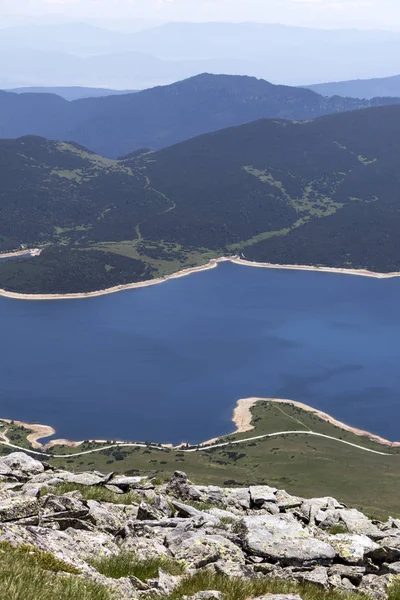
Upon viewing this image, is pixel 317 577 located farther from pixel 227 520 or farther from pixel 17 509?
pixel 17 509

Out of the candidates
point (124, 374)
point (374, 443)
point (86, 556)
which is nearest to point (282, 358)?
point (124, 374)

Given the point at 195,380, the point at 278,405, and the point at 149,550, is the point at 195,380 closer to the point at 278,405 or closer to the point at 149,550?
the point at 278,405

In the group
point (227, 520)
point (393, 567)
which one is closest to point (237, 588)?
point (393, 567)

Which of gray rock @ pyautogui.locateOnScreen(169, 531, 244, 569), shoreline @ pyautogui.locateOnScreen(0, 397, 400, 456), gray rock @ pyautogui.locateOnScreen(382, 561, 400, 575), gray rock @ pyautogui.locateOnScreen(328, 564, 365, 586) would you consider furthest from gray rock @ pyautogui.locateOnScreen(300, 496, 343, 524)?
shoreline @ pyautogui.locateOnScreen(0, 397, 400, 456)

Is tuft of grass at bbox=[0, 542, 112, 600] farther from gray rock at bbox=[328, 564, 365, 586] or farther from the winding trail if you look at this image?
the winding trail

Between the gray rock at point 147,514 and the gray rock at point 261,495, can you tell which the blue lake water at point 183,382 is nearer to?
the gray rock at point 261,495
